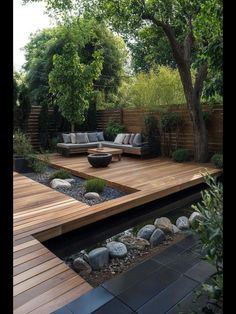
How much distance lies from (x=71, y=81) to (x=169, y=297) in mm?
7459

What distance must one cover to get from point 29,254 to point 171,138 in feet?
20.2

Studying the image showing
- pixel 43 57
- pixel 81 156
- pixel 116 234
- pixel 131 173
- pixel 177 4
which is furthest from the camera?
pixel 43 57

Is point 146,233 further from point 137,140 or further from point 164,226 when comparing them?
point 137,140

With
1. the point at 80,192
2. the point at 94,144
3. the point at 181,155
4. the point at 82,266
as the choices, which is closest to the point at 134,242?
the point at 82,266

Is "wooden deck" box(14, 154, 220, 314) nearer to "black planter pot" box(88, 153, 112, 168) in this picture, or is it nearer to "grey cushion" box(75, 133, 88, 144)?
"black planter pot" box(88, 153, 112, 168)

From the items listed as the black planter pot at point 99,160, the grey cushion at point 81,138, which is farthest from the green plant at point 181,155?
the grey cushion at point 81,138

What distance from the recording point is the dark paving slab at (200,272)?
1961 mm

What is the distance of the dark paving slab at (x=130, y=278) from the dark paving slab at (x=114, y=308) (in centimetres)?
10

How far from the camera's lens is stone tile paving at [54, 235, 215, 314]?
66.3 inches

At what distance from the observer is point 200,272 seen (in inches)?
80.0

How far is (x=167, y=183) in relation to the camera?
482 cm

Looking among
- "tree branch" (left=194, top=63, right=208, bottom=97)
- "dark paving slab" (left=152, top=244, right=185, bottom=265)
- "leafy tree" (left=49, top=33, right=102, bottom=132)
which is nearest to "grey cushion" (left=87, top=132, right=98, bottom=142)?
"leafy tree" (left=49, top=33, right=102, bottom=132)
